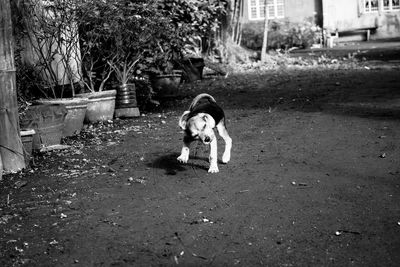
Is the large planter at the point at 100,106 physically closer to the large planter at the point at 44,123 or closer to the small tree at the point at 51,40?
the small tree at the point at 51,40

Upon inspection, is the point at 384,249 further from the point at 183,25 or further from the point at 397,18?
the point at 397,18

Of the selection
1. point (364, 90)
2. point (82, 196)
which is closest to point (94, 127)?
point (82, 196)

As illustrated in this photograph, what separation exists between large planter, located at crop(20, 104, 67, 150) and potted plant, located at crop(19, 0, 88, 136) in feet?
1.35

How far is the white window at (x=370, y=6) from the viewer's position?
95.3 ft

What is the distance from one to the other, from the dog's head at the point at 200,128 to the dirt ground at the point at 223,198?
47 cm

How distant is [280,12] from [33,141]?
23.4 metres

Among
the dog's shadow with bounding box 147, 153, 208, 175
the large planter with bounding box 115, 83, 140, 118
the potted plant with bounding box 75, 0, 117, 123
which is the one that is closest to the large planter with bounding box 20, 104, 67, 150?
the potted plant with bounding box 75, 0, 117, 123

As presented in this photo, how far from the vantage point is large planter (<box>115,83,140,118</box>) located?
1056cm

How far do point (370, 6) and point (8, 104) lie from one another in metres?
25.9

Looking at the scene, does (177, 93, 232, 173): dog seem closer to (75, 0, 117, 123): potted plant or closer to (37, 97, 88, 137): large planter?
(37, 97, 88, 137): large planter

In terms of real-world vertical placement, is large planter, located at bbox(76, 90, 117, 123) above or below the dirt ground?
above

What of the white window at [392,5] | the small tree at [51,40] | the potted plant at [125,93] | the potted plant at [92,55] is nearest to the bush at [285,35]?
the white window at [392,5]

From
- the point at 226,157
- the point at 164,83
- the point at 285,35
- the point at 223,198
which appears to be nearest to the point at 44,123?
the point at 226,157

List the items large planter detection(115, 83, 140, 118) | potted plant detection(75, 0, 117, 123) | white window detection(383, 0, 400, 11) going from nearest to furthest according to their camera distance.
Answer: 1. potted plant detection(75, 0, 117, 123)
2. large planter detection(115, 83, 140, 118)
3. white window detection(383, 0, 400, 11)
